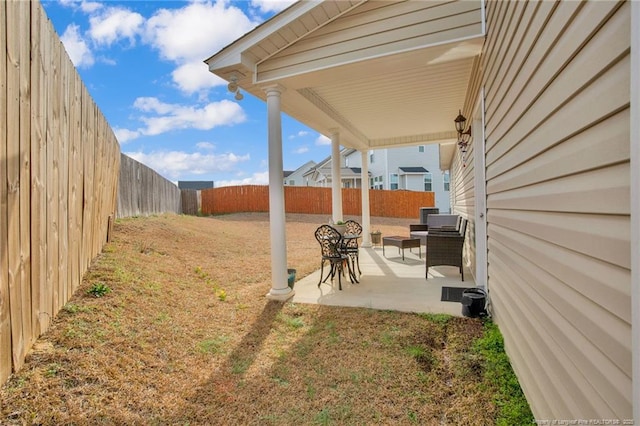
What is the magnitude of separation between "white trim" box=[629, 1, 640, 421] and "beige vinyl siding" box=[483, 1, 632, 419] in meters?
0.06

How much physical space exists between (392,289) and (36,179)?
4.01 metres

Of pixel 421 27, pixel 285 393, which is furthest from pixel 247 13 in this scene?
pixel 285 393

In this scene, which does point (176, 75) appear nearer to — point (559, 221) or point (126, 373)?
point (126, 373)

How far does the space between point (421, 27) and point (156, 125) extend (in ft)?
52.4

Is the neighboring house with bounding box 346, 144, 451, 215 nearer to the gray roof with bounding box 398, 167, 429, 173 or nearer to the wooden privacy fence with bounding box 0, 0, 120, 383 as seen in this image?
the gray roof with bounding box 398, 167, 429, 173

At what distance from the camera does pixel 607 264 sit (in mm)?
1039

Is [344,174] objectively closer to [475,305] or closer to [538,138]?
[475,305]

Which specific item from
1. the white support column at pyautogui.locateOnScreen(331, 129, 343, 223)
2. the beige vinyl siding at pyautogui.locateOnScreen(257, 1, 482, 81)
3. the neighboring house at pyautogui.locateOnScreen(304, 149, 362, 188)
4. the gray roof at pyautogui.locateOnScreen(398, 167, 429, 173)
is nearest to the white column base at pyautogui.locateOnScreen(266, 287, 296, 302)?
the beige vinyl siding at pyautogui.locateOnScreen(257, 1, 482, 81)

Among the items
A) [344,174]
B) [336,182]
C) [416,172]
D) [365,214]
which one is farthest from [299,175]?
[336,182]

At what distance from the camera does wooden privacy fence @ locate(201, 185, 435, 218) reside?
1769cm

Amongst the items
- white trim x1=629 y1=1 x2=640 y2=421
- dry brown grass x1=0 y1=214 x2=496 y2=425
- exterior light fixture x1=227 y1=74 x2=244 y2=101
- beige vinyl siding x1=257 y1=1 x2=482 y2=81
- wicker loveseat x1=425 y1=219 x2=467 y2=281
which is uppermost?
beige vinyl siding x1=257 y1=1 x2=482 y2=81

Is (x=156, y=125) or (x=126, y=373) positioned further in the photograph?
(x=156, y=125)

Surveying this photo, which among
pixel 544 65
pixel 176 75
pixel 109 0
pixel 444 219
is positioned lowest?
pixel 444 219

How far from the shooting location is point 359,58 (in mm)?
3502
